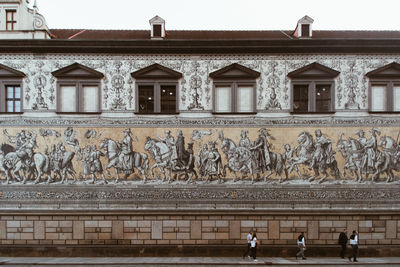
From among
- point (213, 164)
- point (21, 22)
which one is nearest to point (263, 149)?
point (213, 164)

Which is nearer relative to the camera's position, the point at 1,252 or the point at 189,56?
the point at 1,252

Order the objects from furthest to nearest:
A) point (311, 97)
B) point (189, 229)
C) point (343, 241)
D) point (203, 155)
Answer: point (311, 97)
point (203, 155)
point (189, 229)
point (343, 241)

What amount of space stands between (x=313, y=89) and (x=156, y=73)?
301 inches

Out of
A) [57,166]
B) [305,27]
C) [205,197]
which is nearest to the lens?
[205,197]

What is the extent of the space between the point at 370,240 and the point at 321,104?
22.1 ft

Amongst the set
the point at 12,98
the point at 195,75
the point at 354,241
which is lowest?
the point at 354,241

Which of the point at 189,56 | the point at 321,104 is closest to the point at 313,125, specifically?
the point at 321,104

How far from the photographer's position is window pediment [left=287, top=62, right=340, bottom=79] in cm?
1339

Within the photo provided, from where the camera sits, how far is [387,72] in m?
13.3

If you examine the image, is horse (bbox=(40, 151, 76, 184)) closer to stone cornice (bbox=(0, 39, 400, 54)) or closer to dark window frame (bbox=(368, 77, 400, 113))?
stone cornice (bbox=(0, 39, 400, 54))

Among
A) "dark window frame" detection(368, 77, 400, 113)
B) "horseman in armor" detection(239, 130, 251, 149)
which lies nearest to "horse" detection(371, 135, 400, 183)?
"dark window frame" detection(368, 77, 400, 113)

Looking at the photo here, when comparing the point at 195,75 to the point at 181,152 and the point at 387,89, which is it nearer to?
the point at 181,152

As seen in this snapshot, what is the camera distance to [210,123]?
13.4 meters

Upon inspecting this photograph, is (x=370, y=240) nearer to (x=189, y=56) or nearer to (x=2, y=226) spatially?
(x=189, y=56)
